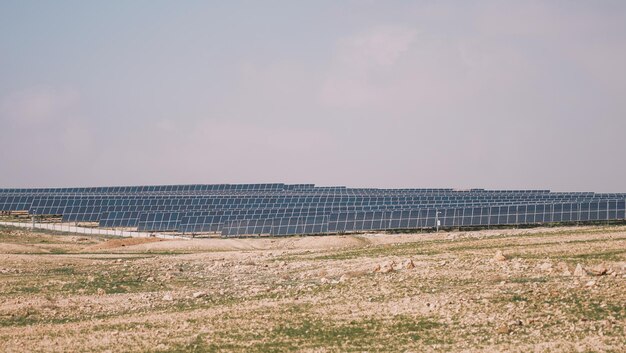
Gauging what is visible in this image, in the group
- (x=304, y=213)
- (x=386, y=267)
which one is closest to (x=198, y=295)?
(x=386, y=267)

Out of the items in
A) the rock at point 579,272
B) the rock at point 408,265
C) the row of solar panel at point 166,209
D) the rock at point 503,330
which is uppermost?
the row of solar panel at point 166,209

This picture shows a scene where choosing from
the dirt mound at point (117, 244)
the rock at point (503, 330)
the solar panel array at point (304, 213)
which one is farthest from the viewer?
the solar panel array at point (304, 213)

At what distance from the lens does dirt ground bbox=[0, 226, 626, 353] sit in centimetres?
2291

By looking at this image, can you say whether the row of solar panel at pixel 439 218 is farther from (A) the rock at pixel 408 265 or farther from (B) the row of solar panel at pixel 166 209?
(A) the rock at pixel 408 265

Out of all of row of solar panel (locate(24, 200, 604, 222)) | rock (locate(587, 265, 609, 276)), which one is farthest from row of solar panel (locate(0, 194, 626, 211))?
rock (locate(587, 265, 609, 276))

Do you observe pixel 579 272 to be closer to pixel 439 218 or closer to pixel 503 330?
pixel 503 330

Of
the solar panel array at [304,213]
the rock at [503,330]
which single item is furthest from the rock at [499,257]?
the solar panel array at [304,213]

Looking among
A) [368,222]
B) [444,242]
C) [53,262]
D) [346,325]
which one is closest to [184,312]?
[346,325]

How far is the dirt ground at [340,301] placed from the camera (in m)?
22.9

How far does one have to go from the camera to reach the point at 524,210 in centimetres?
6544

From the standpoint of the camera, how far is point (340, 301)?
28.4 m

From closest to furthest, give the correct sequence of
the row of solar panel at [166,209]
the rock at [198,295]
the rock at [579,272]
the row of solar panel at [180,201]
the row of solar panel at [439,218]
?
the rock at [579,272] → the rock at [198,295] → the row of solar panel at [439,218] → the row of solar panel at [166,209] → the row of solar panel at [180,201]

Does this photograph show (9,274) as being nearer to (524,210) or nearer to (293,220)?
(293,220)

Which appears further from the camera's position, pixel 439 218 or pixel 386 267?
pixel 439 218
